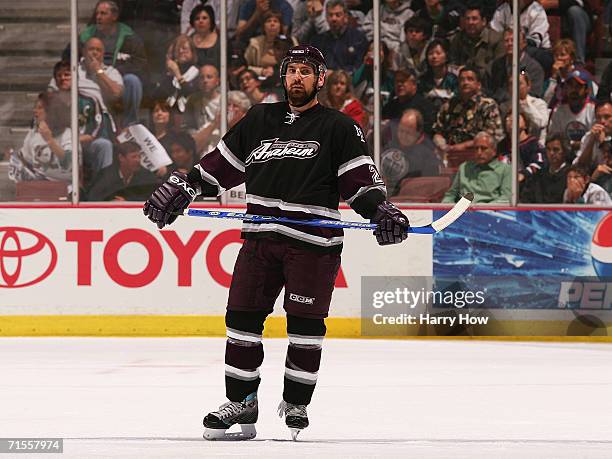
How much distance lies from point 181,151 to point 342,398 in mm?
4161

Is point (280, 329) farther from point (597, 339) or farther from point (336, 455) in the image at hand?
point (336, 455)

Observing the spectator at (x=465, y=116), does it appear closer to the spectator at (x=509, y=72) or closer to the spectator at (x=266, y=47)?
the spectator at (x=509, y=72)

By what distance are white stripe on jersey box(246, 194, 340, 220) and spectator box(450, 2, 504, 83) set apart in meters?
5.27

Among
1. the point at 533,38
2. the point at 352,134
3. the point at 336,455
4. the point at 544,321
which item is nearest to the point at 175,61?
the point at 533,38

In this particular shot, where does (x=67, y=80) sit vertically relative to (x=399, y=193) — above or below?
above

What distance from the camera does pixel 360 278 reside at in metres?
9.99

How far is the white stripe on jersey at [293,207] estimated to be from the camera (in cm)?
517

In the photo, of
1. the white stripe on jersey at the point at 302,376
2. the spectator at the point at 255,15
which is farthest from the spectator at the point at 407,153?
the white stripe on jersey at the point at 302,376

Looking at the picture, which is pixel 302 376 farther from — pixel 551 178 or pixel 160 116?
pixel 160 116

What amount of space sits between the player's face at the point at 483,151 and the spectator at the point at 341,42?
39.6 inches

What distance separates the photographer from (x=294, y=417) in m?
5.19

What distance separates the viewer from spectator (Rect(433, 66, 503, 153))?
10.3 m

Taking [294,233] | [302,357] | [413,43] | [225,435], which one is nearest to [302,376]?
[302,357]

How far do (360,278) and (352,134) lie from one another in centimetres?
485
